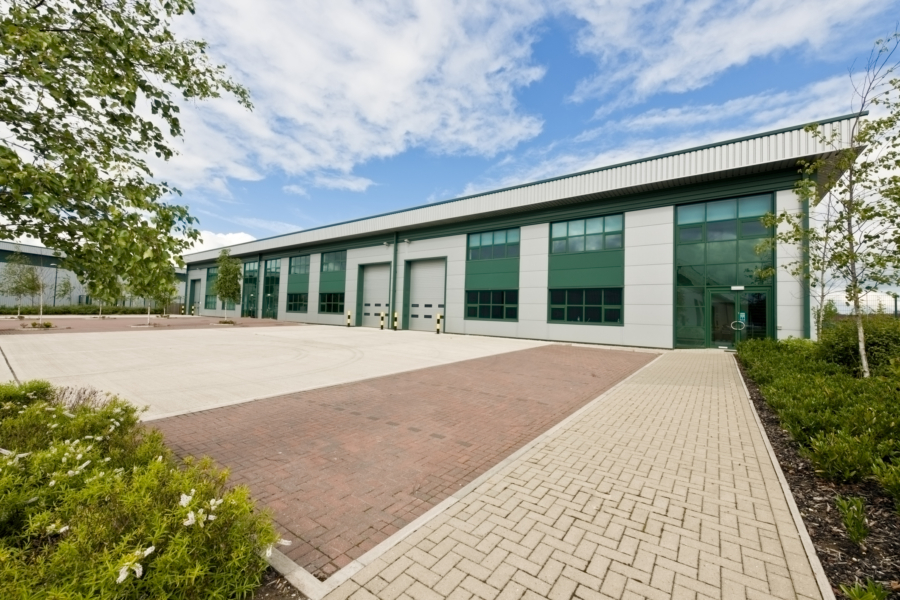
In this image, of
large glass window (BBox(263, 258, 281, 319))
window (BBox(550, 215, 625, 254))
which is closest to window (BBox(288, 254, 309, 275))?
large glass window (BBox(263, 258, 281, 319))

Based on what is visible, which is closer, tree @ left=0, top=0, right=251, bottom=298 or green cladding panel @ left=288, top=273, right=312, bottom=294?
tree @ left=0, top=0, right=251, bottom=298

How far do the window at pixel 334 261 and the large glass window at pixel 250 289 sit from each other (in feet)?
44.7

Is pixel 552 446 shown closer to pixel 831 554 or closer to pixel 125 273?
pixel 831 554

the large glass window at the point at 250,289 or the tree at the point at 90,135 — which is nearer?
the tree at the point at 90,135

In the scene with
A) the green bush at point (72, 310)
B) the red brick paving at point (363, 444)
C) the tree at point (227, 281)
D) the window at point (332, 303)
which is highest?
the tree at point (227, 281)

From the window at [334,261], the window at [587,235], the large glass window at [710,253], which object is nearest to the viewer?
the large glass window at [710,253]

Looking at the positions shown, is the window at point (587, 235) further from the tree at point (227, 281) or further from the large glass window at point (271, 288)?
the tree at point (227, 281)

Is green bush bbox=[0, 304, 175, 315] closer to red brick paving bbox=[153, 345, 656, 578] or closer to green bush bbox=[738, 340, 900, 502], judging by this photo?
red brick paving bbox=[153, 345, 656, 578]

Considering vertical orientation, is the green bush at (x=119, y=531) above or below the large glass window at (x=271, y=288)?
below

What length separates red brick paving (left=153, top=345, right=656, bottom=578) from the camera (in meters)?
3.52

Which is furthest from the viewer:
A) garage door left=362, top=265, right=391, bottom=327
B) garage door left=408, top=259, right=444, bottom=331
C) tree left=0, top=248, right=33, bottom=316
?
tree left=0, top=248, right=33, bottom=316

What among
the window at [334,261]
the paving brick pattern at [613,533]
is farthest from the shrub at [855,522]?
the window at [334,261]

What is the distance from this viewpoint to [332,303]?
118ft

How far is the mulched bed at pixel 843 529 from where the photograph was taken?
285 cm
